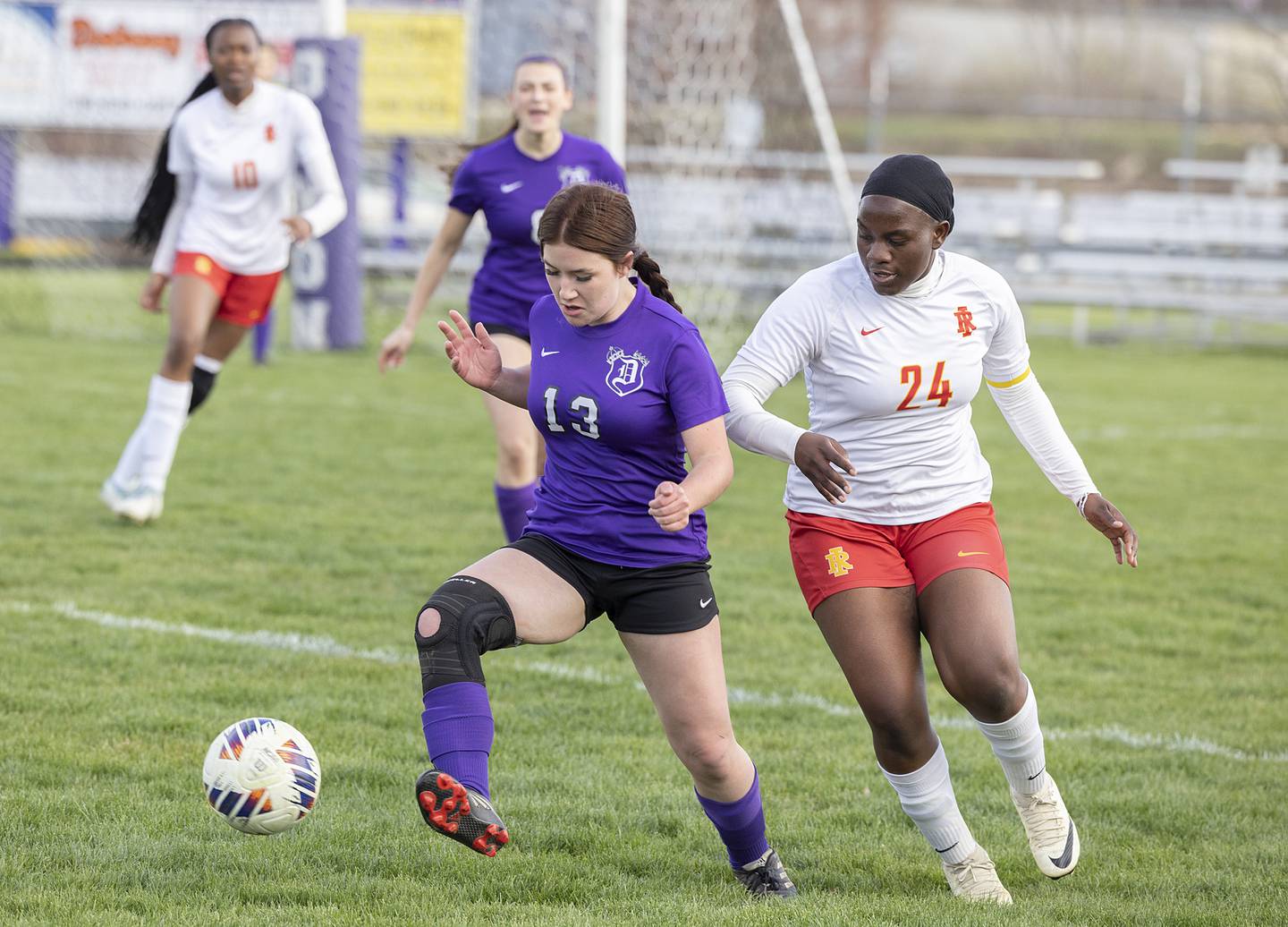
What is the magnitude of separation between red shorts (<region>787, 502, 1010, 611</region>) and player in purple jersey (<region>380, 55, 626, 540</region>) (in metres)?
3.04

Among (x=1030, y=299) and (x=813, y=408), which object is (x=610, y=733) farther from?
(x=1030, y=299)

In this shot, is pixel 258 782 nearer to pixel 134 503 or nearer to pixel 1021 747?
pixel 1021 747

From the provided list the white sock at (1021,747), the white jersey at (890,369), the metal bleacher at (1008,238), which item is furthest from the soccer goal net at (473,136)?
the white sock at (1021,747)

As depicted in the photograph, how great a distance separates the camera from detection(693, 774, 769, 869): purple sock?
410 cm

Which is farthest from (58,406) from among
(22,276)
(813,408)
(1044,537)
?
(22,276)

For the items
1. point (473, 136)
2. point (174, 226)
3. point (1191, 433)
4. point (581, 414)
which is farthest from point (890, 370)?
point (473, 136)

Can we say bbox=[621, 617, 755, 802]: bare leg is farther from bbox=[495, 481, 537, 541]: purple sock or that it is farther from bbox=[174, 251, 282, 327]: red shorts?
bbox=[174, 251, 282, 327]: red shorts

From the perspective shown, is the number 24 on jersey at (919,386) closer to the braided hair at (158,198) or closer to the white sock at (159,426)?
the white sock at (159,426)

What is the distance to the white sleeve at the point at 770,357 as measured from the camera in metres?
4.07

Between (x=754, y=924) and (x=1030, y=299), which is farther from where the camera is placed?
(x=1030, y=299)

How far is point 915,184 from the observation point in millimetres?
4059

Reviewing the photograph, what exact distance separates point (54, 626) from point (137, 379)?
27.8ft

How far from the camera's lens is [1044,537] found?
30.7ft

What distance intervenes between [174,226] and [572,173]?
2496 millimetres
